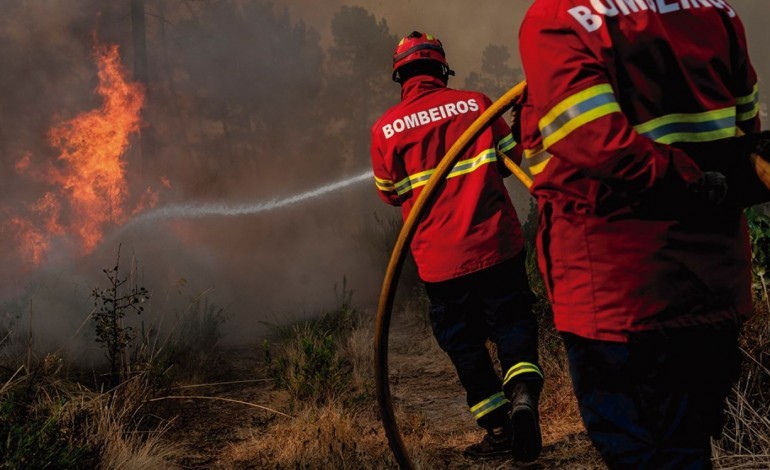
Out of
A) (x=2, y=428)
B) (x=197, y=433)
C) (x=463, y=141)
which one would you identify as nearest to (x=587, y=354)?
(x=463, y=141)

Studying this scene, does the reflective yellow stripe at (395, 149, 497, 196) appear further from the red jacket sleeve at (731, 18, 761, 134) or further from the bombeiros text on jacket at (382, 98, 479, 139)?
the red jacket sleeve at (731, 18, 761, 134)

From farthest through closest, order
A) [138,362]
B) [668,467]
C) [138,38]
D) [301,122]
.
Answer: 1. [301,122]
2. [138,38]
3. [138,362]
4. [668,467]

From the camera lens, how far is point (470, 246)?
3.22 meters

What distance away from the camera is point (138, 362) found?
405 cm

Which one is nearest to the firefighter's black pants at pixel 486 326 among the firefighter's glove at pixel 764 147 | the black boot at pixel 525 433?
the black boot at pixel 525 433

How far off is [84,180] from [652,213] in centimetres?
907

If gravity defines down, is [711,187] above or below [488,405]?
above

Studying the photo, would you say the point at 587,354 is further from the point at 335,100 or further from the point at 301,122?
the point at 335,100

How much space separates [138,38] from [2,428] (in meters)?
8.79

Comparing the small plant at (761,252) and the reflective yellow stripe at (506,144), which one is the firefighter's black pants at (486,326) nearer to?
the reflective yellow stripe at (506,144)

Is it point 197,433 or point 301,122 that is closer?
point 197,433

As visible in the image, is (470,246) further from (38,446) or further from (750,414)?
(38,446)

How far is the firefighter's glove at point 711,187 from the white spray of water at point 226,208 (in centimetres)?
876

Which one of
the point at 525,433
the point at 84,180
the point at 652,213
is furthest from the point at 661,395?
the point at 84,180
